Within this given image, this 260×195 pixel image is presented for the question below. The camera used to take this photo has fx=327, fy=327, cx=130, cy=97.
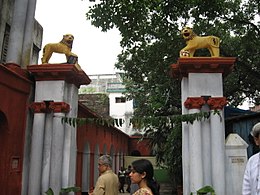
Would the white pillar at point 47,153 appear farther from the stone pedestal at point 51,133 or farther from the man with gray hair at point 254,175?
the man with gray hair at point 254,175

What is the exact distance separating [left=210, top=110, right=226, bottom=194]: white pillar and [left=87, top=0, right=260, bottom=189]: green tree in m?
1.30

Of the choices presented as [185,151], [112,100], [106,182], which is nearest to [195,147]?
[185,151]

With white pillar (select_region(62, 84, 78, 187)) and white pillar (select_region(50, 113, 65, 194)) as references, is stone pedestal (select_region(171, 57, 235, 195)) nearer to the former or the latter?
white pillar (select_region(62, 84, 78, 187))

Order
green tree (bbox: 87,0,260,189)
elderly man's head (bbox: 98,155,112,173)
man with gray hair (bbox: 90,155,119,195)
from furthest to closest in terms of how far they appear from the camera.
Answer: green tree (bbox: 87,0,260,189) < elderly man's head (bbox: 98,155,112,173) < man with gray hair (bbox: 90,155,119,195)

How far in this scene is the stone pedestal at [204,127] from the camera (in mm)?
5906

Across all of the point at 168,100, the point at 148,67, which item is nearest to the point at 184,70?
the point at 148,67

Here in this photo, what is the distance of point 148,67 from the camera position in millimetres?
12133

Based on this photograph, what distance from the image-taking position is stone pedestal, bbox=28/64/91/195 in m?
6.16

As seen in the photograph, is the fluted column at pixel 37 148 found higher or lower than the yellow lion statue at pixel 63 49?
lower

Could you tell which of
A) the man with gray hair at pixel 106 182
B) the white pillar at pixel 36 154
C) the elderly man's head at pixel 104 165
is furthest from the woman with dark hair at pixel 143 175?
the white pillar at pixel 36 154

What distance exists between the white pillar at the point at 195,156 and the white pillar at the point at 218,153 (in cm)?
24

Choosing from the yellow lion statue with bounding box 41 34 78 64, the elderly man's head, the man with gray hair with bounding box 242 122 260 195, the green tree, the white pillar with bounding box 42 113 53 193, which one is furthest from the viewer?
the green tree

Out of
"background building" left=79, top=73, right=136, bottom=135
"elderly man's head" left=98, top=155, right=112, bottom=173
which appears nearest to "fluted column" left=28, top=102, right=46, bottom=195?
"elderly man's head" left=98, top=155, right=112, bottom=173

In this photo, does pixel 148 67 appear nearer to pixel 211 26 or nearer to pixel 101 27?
pixel 211 26
